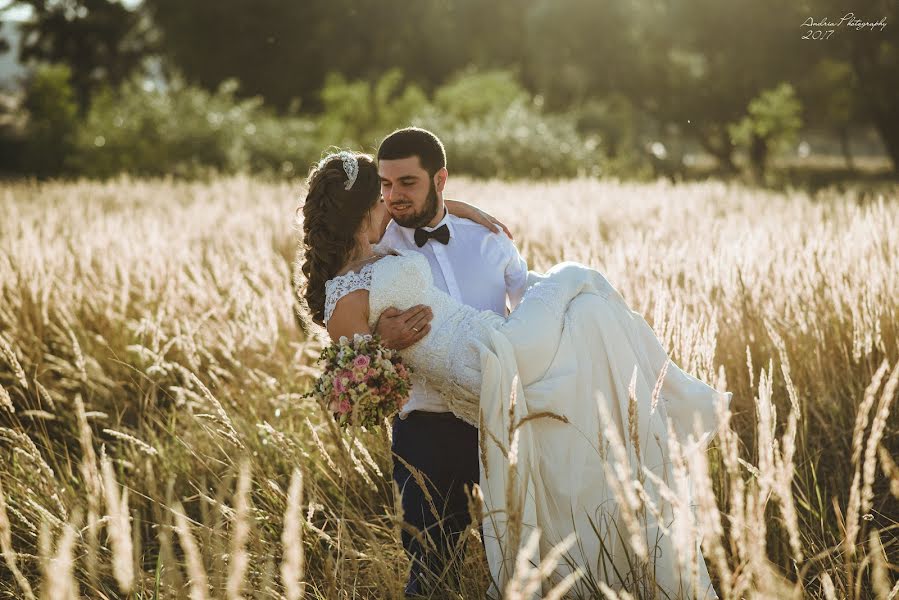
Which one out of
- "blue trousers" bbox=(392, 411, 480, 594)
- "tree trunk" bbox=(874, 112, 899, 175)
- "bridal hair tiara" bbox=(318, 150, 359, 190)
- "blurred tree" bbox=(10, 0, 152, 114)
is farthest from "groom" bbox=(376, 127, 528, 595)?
"blurred tree" bbox=(10, 0, 152, 114)

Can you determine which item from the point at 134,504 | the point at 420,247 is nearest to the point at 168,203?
the point at 134,504

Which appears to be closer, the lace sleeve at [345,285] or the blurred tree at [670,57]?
the lace sleeve at [345,285]

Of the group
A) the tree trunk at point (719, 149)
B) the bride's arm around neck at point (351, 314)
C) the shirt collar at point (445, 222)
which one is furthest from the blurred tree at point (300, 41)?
the bride's arm around neck at point (351, 314)

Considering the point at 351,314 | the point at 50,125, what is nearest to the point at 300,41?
the point at 50,125

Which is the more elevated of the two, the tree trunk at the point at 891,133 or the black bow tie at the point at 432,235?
the tree trunk at the point at 891,133

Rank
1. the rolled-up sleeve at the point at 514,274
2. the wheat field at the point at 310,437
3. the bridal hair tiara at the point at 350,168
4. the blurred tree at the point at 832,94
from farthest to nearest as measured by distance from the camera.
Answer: the blurred tree at the point at 832,94 < the rolled-up sleeve at the point at 514,274 < the bridal hair tiara at the point at 350,168 < the wheat field at the point at 310,437

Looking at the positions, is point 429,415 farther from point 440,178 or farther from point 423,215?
point 440,178

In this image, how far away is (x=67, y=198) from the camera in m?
11.1

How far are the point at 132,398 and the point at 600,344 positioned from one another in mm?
2930

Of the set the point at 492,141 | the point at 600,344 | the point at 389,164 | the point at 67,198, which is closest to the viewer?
the point at 600,344

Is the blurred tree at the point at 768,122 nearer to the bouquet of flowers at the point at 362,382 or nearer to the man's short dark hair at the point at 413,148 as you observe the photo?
the man's short dark hair at the point at 413,148

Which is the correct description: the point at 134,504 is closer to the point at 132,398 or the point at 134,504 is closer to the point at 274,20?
the point at 132,398

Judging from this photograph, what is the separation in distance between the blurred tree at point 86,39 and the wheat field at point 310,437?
114 feet

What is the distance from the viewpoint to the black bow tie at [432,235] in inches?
112
